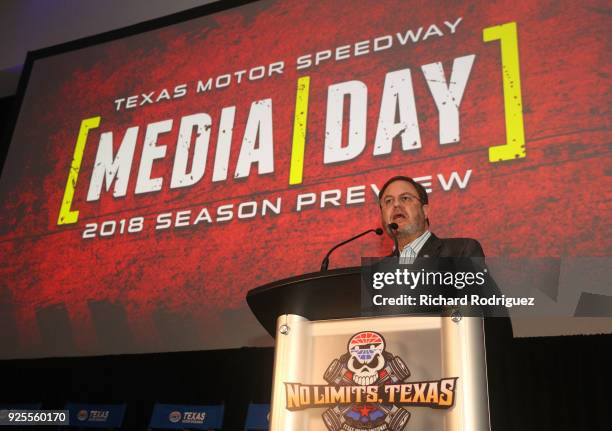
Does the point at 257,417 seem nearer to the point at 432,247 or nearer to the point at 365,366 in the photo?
the point at 432,247

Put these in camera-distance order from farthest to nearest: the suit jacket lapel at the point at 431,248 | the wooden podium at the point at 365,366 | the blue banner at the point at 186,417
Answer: the blue banner at the point at 186,417 → the suit jacket lapel at the point at 431,248 → the wooden podium at the point at 365,366

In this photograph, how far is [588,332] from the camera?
1980 millimetres

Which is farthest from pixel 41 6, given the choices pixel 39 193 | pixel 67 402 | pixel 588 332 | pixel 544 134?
pixel 588 332

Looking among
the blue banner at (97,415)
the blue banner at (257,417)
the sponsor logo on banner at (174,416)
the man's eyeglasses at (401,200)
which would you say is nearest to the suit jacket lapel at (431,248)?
the man's eyeglasses at (401,200)

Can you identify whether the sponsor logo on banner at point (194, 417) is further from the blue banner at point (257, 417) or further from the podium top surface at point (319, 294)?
the podium top surface at point (319, 294)

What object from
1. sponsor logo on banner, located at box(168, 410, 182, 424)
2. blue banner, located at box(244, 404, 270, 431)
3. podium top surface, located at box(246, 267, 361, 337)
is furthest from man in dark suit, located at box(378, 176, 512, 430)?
sponsor logo on banner, located at box(168, 410, 182, 424)

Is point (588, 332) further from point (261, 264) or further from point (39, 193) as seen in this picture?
point (39, 193)

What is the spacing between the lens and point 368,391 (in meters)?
1.06

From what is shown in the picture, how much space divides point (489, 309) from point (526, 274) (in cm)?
98

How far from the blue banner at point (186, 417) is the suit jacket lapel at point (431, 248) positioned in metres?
1.28

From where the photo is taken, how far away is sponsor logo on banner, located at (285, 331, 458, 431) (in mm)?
1034

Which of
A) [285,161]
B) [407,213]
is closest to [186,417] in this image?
[285,161]

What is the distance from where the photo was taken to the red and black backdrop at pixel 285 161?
90.1 inches

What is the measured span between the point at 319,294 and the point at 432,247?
0.61m
